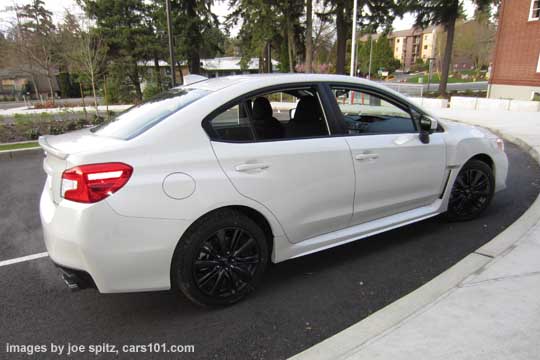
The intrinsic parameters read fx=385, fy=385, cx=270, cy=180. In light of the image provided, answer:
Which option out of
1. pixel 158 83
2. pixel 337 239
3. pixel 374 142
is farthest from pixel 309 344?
pixel 158 83

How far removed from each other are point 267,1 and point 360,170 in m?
23.3

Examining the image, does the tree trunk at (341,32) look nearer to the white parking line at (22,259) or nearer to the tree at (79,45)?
the tree at (79,45)

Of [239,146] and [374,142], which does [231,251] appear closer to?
[239,146]

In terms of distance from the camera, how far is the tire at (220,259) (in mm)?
2592

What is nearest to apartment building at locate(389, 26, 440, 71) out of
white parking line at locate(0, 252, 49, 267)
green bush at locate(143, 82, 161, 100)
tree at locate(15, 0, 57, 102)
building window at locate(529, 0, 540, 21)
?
building window at locate(529, 0, 540, 21)

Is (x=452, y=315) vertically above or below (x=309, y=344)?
above

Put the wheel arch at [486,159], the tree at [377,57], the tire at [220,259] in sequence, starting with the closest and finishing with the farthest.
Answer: the tire at [220,259], the wheel arch at [486,159], the tree at [377,57]

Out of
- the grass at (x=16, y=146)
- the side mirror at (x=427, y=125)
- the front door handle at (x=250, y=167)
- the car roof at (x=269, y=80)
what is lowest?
the grass at (x=16, y=146)

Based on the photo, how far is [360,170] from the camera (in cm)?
329

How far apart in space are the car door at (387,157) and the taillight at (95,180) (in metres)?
1.83

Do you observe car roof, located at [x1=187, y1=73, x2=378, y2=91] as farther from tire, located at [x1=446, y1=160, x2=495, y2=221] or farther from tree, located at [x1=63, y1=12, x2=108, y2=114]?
tree, located at [x1=63, y1=12, x2=108, y2=114]

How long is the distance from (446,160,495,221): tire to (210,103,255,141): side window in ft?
8.14

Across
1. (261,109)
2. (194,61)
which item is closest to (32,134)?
(261,109)

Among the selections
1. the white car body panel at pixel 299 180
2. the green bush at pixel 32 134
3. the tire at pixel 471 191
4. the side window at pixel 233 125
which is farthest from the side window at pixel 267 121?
the green bush at pixel 32 134
